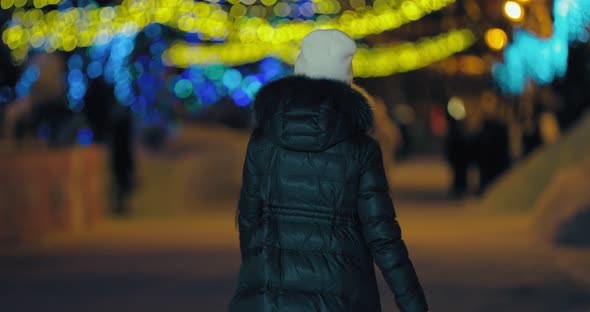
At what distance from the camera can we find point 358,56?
35719 millimetres

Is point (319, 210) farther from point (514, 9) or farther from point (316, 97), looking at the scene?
point (514, 9)

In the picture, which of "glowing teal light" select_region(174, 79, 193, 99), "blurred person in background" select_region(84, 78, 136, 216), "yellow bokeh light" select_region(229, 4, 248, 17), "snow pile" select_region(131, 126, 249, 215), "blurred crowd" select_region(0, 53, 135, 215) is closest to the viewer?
"blurred crowd" select_region(0, 53, 135, 215)

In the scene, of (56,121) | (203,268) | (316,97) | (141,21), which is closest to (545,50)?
(203,268)

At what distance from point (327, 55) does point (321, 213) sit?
634 mm

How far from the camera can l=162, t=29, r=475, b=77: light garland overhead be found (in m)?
30.3

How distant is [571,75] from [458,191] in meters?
3.79

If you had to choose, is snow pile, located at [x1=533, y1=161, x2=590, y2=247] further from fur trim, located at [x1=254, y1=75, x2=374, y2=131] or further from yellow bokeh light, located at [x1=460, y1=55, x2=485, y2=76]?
fur trim, located at [x1=254, y1=75, x2=374, y2=131]

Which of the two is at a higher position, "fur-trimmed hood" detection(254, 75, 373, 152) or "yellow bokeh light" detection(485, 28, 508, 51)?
"yellow bokeh light" detection(485, 28, 508, 51)

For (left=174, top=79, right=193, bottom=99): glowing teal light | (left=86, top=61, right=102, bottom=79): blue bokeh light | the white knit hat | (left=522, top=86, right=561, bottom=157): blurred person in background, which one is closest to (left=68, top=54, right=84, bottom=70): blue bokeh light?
(left=86, top=61, right=102, bottom=79): blue bokeh light

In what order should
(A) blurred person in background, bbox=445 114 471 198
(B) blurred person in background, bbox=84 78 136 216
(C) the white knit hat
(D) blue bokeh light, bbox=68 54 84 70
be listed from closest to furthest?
(C) the white knit hat < (B) blurred person in background, bbox=84 78 136 216 < (A) blurred person in background, bbox=445 114 471 198 < (D) blue bokeh light, bbox=68 54 84 70

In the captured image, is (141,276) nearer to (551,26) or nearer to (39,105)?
(551,26)

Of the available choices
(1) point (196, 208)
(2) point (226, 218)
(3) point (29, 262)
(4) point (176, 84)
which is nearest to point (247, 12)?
(1) point (196, 208)

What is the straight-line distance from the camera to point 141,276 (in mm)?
12133

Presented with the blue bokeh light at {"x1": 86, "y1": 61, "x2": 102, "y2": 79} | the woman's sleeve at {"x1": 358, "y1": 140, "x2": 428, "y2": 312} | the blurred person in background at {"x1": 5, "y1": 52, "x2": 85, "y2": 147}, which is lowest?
the woman's sleeve at {"x1": 358, "y1": 140, "x2": 428, "y2": 312}
